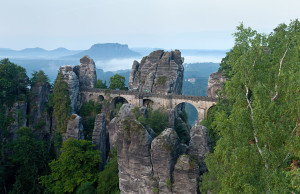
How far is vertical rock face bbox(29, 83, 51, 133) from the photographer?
3653cm

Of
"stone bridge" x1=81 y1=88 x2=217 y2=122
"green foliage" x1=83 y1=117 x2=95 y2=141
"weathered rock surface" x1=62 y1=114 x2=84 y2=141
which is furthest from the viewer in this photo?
"stone bridge" x1=81 y1=88 x2=217 y2=122

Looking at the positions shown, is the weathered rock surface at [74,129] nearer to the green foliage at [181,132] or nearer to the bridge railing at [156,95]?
the bridge railing at [156,95]

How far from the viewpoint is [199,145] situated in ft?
58.7

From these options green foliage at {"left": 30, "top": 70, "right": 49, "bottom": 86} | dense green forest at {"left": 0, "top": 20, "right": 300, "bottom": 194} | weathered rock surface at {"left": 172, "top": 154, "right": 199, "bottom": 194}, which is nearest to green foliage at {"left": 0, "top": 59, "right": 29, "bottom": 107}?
green foliage at {"left": 30, "top": 70, "right": 49, "bottom": 86}

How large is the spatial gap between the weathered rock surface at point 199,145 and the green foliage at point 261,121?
3268mm

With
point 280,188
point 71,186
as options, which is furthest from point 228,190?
point 71,186

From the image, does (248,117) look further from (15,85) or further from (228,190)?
(15,85)

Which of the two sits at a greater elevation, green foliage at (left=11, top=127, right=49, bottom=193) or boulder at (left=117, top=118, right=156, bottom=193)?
boulder at (left=117, top=118, right=156, bottom=193)

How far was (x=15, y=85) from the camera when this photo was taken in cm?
3681

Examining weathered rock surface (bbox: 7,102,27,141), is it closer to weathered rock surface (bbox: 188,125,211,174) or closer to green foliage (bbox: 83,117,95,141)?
green foliage (bbox: 83,117,95,141)

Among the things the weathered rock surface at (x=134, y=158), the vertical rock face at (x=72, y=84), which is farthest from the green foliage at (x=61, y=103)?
the weathered rock surface at (x=134, y=158)

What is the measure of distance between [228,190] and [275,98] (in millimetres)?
5579

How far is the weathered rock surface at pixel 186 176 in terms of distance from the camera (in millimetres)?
16031

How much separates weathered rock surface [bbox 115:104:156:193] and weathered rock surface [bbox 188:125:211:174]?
3.25 meters
